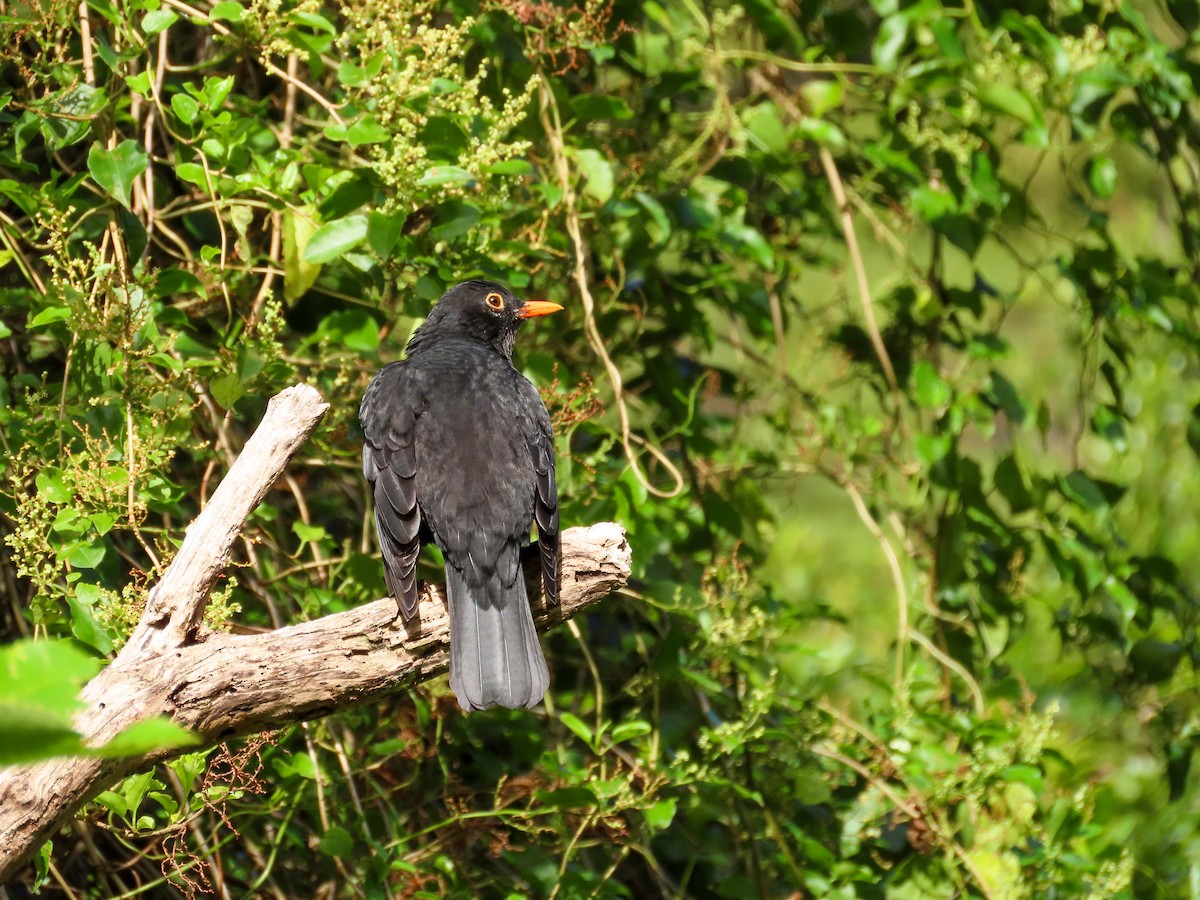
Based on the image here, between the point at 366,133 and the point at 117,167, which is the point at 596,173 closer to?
the point at 366,133

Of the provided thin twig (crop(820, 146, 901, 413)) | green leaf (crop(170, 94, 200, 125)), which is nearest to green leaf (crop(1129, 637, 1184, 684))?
thin twig (crop(820, 146, 901, 413))

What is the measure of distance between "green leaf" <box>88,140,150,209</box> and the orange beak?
124cm

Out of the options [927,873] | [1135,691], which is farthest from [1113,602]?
[927,873]

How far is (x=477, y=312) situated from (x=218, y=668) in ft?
5.98

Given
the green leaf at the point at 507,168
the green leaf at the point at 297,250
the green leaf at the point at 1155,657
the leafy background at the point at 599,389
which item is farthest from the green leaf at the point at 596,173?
the green leaf at the point at 1155,657

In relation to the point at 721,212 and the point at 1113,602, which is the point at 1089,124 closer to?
the point at 721,212

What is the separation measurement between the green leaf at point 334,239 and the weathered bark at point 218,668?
55 cm

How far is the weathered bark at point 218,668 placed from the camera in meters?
2.12

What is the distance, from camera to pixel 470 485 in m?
3.35

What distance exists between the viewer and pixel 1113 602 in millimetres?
4301

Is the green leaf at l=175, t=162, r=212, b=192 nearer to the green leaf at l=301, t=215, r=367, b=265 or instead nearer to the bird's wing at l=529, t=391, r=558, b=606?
the green leaf at l=301, t=215, r=367, b=265

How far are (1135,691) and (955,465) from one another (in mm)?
1047

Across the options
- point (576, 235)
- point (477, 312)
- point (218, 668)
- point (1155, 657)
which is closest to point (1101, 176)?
point (1155, 657)

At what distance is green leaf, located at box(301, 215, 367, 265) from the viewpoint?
306cm
